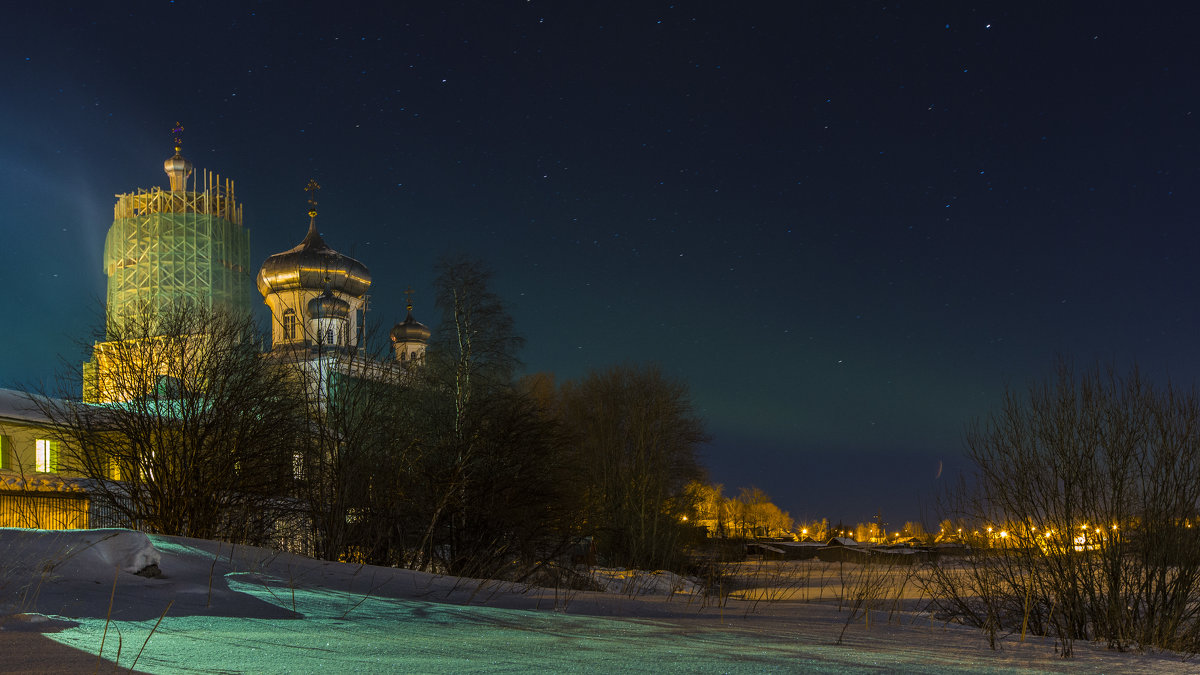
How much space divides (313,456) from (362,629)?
37.2ft

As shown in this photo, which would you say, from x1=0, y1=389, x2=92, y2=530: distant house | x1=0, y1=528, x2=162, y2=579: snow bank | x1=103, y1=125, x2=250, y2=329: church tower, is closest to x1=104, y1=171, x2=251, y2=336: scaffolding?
x1=103, y1=125, x2=250, y2=329: church tower

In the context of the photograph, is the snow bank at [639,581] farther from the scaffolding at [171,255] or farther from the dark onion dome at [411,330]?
the scaffolding at [171,255]

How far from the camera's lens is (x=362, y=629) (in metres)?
6.40

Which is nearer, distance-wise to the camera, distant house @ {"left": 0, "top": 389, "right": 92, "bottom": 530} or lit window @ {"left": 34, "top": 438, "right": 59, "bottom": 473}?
distant house @ {"left": 0, "top": 389, "right": 92, "bottom": 530}

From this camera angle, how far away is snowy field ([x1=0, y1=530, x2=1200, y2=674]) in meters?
5.02

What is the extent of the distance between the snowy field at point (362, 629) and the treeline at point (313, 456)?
499 centimetres

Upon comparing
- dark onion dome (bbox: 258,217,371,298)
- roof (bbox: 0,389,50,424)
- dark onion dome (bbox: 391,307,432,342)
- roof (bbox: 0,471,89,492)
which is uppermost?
dark onion dome (bbox: 258,217,371,298)

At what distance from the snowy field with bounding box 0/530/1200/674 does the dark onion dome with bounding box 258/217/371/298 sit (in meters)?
46.3

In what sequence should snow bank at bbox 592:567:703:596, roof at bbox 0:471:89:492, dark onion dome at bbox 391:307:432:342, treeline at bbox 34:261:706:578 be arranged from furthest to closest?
dark onion dome at bbox 391:307:432:342
snow bank at bbox 592:567:703:596
roof at bbox 0:471:89:492
treeline at bbox 34:261:706:578

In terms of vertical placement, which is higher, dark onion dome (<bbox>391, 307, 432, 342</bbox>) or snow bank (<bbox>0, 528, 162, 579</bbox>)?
dark onion dome (<bbox>391, 307, 432, 342</bbox>)

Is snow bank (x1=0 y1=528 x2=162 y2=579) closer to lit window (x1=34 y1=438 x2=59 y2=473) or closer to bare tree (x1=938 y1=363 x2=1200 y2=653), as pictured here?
bare tree (x1=938 y1=363 x2=1200 y2=653)

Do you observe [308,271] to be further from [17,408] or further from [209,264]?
[17,408]

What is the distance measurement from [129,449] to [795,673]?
1580cm

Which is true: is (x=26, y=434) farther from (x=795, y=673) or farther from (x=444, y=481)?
(x=795, y=673)
